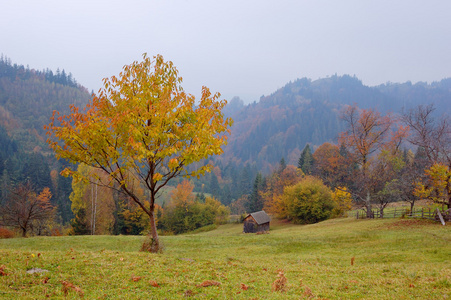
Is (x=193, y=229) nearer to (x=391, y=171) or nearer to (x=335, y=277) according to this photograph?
(x=391, y=171)

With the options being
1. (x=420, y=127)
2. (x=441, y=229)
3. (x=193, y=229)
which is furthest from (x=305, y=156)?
(x=441, y=229)

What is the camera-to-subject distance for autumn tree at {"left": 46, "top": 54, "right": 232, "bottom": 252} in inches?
386

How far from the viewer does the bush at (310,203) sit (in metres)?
51.7

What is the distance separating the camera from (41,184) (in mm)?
91250

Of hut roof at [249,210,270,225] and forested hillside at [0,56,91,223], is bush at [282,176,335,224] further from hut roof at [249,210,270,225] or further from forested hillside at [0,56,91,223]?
forested hillside at [0,56,91,223]

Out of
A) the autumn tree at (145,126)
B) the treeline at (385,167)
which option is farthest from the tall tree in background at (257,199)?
the autumn tree at (145,126)

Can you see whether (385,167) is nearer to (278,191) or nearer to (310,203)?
(310,203)

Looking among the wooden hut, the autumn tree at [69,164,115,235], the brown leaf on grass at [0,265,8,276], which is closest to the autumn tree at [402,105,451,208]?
the wooden hut

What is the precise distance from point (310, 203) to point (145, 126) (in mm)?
46594

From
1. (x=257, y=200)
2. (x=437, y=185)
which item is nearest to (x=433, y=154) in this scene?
(x=437, y=185)

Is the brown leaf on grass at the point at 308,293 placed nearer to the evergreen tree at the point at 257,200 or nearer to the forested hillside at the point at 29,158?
the forested hillside at the point at 29,158

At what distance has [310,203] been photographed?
5178 centimetres

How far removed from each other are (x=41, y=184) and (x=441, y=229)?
4101 inches

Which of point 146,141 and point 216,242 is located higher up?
point 146,141
